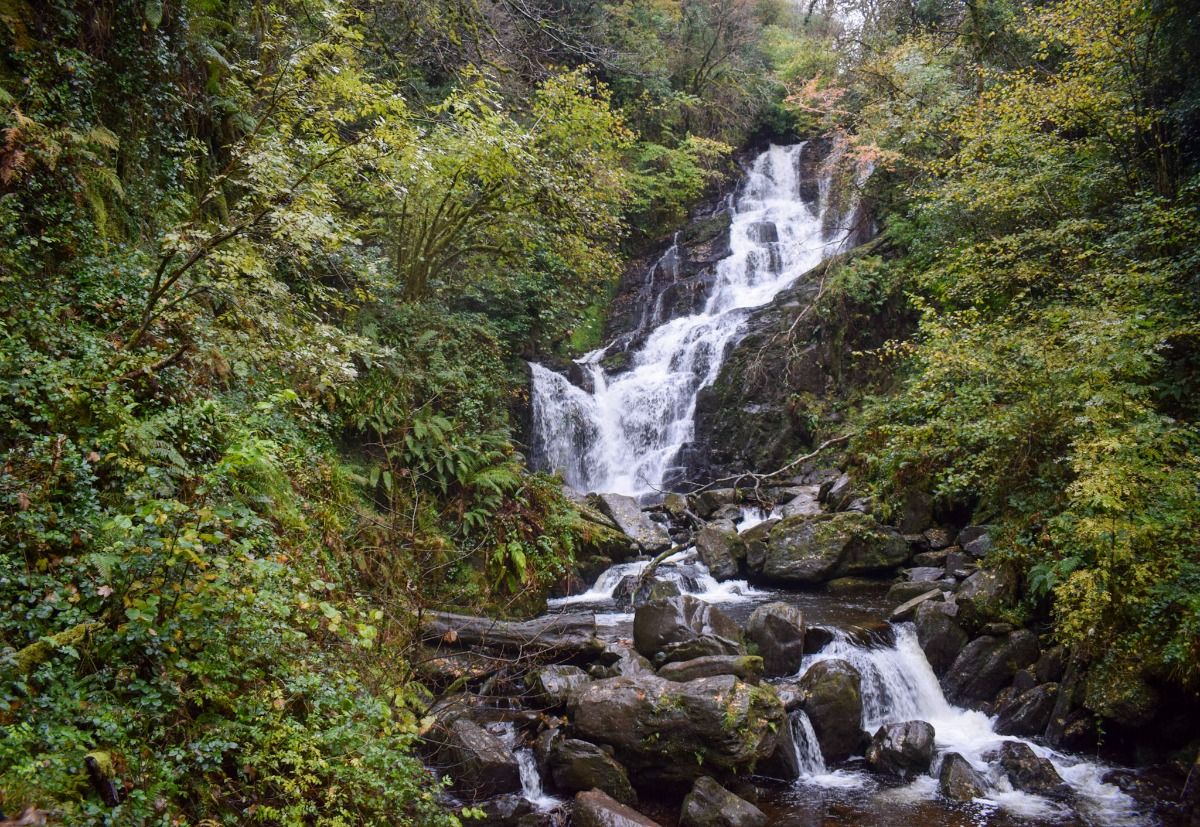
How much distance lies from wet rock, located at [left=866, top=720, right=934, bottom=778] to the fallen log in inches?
116

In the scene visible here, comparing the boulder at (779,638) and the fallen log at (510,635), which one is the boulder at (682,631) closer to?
the boulder at (779,638)

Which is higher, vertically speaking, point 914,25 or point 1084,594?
point 914,25

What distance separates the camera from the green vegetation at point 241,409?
3.34 m

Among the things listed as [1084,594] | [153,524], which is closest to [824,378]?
[1084,594]

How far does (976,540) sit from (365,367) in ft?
29.8

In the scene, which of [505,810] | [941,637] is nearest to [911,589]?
[941,637]

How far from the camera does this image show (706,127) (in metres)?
24.0

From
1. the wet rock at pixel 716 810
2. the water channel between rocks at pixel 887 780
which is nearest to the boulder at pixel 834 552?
the water channel between rocks at pixel 887 780

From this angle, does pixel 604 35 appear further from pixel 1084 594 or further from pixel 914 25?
pixel 1084 594

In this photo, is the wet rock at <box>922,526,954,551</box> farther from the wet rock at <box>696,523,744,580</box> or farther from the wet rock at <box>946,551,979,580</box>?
the wet rock at <box>696,523,744,580</box>

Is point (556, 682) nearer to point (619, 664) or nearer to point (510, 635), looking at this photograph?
point (619, 664)

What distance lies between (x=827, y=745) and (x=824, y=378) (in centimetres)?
1075

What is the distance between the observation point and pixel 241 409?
5797 millimetres

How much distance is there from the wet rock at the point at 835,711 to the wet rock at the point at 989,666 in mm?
1358
